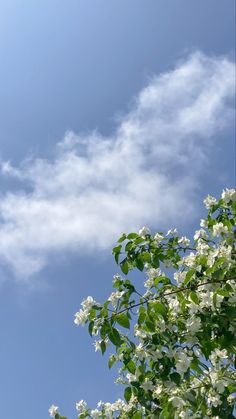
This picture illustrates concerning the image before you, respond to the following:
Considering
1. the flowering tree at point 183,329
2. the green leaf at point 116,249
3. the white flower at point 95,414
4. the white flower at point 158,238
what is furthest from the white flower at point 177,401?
the white flower at point 95,414

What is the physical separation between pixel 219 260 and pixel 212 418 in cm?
119

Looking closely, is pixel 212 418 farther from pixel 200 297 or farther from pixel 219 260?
pixel 219 260

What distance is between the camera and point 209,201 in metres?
4.94

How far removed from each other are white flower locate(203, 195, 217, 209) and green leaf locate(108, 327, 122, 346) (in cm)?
158

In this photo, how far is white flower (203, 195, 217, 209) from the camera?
4.91 meters

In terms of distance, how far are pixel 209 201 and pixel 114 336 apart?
1.64 meters

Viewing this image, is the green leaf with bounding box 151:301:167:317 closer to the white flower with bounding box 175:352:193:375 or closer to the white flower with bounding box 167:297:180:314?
the white flower with bounding box 167:297:180:314

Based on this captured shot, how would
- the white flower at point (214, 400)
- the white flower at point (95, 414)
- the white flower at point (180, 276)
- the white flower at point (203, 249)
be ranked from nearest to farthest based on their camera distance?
the white flower at point (214, 400), the white flower at point (203, 249), the white flower at point (180, 276), the white flower at point (95, 414)

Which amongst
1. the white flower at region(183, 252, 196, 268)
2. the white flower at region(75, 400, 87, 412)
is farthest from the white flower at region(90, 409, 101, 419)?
the white flower at region(183, 252, 196, 268)

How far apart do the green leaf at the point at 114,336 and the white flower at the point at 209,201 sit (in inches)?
62.1

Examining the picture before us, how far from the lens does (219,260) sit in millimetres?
3895

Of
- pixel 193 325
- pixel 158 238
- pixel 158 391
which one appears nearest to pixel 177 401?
pixel 158 391

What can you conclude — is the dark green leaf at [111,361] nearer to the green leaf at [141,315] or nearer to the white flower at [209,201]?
the green leaf at [141,315]

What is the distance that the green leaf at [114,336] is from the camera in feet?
13.3
